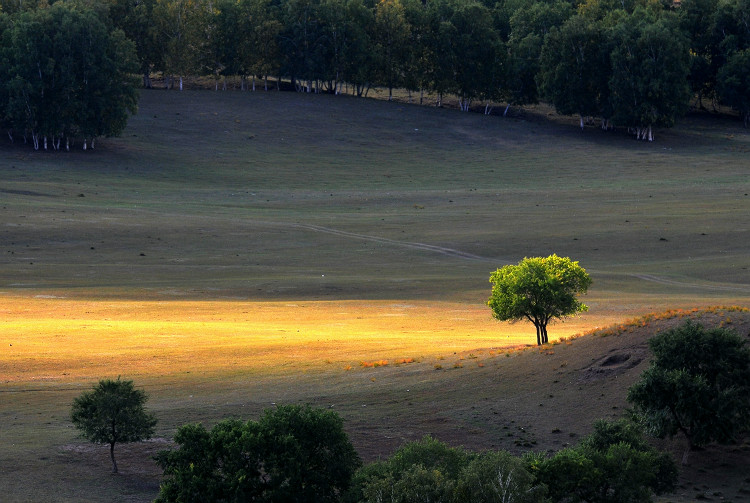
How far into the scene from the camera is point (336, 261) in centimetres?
6906

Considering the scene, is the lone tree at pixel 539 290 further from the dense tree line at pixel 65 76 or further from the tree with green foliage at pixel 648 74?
the tree with green foliage at pixel 648 74

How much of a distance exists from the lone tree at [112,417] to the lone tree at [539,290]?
17.8 m

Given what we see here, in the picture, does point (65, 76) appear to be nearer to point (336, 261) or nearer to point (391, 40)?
point (391, 40)

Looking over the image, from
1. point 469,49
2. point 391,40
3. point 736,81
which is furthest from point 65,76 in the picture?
point 736,81

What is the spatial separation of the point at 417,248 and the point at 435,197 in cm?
2372

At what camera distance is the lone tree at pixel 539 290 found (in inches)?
1564

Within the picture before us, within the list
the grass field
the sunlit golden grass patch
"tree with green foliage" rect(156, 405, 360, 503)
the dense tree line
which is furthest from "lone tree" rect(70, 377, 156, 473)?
the dense tree line

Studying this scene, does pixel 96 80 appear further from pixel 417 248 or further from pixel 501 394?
pixel 501 394

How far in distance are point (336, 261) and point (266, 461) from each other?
46.2 meters

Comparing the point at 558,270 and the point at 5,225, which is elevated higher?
the point at 558,270

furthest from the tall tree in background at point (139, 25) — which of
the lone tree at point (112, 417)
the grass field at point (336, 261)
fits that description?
the lone tree at point (112, 417)

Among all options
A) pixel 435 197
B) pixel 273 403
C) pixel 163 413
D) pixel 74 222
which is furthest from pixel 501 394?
pixel 435 197

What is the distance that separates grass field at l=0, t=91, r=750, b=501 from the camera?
3112 centimetres

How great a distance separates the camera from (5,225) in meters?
75.7
